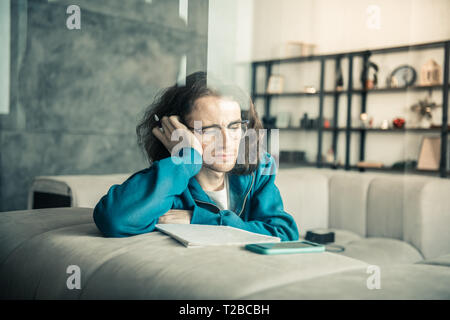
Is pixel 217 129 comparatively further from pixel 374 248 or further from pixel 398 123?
pixel 398 123

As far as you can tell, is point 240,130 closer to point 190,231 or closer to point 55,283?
point 190,231

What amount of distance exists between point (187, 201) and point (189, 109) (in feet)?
0.65

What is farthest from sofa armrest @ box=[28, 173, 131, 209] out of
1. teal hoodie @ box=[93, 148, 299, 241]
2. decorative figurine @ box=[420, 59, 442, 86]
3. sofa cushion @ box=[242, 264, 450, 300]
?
decorative figurine @ box=[420, 59, 442, 86]

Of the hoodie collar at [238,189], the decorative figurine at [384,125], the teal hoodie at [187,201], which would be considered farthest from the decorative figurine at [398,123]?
the hoodie collar at [238,189]

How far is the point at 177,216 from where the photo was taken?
88 cm

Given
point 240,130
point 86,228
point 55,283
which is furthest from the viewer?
point 240,130

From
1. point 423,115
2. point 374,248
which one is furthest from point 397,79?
point 374,248

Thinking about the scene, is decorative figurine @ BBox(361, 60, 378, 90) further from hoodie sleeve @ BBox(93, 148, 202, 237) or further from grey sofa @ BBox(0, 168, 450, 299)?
hoodie sleeve @ BBox(93, 148, 202, 237)

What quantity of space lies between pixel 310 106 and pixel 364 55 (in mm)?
235

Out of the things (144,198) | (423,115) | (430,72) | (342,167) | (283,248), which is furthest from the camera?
(430,72)

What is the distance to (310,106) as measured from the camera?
130 cm

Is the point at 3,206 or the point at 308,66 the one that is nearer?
the point at 3,206
